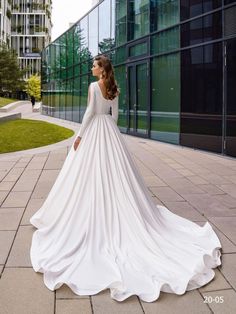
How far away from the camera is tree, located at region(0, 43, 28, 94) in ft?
176

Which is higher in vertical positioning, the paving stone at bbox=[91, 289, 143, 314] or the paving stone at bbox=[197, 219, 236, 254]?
the paving stone at bbox=[197, 219, 236, 254]

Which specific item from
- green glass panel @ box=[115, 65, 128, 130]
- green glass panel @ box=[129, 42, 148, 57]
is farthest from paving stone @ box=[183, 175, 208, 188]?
green glass panel @ box=[115, 65, 128, 130]

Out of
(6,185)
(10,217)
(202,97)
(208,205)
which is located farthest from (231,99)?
(10,217)

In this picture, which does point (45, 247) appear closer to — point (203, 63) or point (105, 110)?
point (105, 110)

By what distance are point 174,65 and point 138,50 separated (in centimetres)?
300

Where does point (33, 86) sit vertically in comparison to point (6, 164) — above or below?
above

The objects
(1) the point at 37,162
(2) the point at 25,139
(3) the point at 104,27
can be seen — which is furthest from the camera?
(3) the point at 104,27

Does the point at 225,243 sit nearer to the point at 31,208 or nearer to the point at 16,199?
the point at 31,208

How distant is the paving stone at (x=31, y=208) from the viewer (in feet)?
16.4

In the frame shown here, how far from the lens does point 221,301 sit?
300 cm

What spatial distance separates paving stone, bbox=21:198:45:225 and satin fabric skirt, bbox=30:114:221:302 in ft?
1.11

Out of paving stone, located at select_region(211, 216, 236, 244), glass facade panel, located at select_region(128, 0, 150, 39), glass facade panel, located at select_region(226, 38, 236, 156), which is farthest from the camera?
glass facade panel, located at select_region(128, 0, 150, 39)

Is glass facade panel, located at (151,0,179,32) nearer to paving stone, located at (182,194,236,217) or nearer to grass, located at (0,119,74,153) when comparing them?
grass, located at (0,119,74,153)

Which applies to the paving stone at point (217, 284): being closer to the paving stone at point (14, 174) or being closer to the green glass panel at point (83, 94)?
the paving stone at point (14, 174)
